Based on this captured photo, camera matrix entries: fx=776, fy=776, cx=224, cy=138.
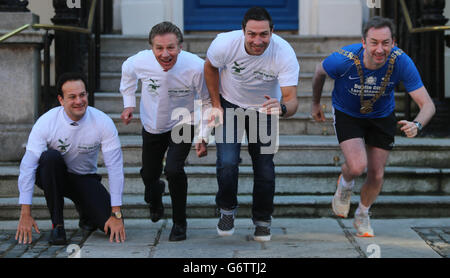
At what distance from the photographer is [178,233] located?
19.8ft

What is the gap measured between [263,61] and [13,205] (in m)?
2.67

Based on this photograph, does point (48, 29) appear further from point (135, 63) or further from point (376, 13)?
point (376, 13)

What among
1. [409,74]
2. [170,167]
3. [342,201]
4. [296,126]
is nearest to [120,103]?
[296,126]

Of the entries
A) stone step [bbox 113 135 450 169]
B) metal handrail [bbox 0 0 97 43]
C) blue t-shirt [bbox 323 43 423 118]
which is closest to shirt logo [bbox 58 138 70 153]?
stone step [bbox 113 135 450 169]

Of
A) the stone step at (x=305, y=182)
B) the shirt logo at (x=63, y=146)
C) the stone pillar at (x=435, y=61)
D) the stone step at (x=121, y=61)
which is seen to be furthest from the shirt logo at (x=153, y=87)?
the stone pillar at (x=435, y=61)

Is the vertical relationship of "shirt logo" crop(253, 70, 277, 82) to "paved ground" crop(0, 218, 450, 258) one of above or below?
above

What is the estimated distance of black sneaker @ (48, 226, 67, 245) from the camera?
590 centimetres

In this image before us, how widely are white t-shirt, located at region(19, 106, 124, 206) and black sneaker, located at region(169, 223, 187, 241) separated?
482 millimetres

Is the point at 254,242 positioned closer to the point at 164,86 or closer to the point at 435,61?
the point at 164,86

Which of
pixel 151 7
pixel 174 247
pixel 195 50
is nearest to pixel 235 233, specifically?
pixel 174 247

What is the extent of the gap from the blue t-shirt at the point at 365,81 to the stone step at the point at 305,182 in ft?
4.05

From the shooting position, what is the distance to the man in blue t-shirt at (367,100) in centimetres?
568

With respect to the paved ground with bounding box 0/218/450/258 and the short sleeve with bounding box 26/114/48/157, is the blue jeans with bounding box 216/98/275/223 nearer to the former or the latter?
the paved ground with bounding box 0/218/450/258

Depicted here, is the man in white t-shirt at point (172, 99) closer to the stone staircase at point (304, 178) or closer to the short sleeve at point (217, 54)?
Answer: the short sleeve at point (217, 54)
